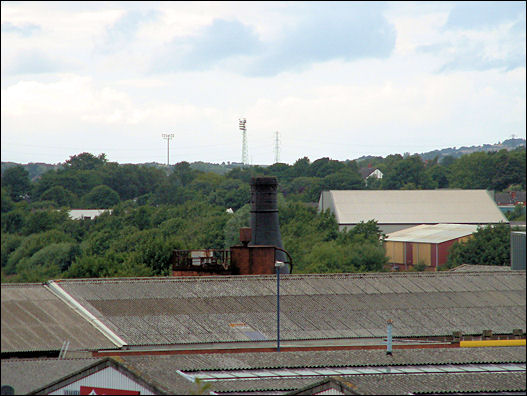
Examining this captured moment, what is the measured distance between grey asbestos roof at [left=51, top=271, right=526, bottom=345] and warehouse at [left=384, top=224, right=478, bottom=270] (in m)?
40.4

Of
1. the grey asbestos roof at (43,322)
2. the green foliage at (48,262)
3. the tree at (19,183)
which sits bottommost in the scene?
the green foliage at (48,262)

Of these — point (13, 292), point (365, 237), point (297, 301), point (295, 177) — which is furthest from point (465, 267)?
point (295, 177)

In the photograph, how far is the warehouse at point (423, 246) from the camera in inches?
3177

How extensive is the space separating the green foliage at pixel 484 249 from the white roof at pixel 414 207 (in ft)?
81.5

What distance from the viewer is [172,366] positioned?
91.0ft

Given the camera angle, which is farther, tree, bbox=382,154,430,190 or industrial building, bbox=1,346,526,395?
tree, bbox=382,154,430,190

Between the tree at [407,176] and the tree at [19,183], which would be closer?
the tree at [19,183]

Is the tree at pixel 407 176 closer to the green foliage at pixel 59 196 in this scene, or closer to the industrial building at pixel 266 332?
the green foliage at pixel 59 196

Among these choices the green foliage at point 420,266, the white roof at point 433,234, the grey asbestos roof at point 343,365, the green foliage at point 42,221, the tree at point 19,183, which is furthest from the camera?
the tree at point 19,183

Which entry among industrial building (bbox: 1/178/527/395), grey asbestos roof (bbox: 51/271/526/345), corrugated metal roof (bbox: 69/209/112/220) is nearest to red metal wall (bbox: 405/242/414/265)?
industrial building (bbox: 1/178/527/395)

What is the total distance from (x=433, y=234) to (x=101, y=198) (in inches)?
2598

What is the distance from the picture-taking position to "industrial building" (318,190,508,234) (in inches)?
4003

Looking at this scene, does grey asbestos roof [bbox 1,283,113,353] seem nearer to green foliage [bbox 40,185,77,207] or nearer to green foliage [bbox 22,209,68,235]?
green foliage [bbox 22,209,68,235]

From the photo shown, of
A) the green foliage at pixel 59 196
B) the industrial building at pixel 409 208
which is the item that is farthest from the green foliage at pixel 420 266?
the green foliage at pixel 59 196
